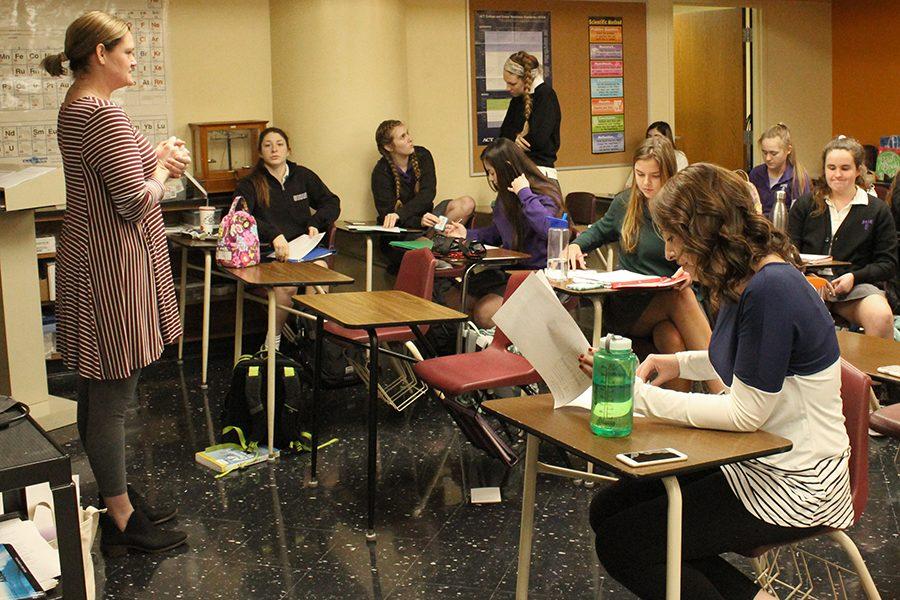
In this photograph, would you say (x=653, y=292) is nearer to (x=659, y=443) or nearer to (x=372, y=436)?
(x=372, y=436)

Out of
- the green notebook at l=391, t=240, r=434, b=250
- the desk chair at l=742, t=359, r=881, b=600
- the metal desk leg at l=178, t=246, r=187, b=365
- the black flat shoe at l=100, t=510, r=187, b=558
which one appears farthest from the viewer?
the metal desk leg at l=178, t=246, r=187, b=365

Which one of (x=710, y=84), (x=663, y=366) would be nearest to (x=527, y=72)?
(x=710, y=84)

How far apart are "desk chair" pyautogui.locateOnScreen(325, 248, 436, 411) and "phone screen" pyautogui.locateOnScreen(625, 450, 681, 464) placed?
2159mm

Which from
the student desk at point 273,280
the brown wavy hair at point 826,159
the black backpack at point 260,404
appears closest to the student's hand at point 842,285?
the brown wavy hair at point 826,159

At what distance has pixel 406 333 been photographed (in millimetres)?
4438

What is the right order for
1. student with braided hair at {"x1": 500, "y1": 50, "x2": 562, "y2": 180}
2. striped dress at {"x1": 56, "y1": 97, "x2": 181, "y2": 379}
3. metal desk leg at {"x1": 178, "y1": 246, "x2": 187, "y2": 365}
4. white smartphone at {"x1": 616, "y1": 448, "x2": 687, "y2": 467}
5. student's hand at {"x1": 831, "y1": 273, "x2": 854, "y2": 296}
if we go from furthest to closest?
student with braided hair at {"x1": 500, "y1": 50, "x2": 562, "y2": 180}, metal desk leg at {"x1": 178, "y1": 246, "x2": 187, "y2": 365}, student's hand at {"x1": 831, "y1": 273, "x2": 854, "y2": 296}, striped dress at {"x1": 56, "y1": 97, "x2": 181, "y2": 379}, white smartphone at {"x1": 616, "y1": 448, "x2": 687, "y2": 467}

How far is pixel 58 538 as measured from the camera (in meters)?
1.70

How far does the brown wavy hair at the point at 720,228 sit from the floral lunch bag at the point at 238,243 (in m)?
2.97

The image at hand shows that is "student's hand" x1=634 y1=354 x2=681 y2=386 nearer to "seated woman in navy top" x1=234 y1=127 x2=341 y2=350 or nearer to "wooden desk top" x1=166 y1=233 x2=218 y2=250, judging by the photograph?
"wooden desk top" x1=166 y1=233 x2=218 y2=250

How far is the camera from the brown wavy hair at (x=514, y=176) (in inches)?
207

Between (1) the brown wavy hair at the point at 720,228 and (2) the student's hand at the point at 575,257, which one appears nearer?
(1) the brown wavy hair at the point at 720,228

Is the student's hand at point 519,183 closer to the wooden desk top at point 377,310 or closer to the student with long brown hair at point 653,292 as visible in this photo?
the student with long brown hair at point 653,292

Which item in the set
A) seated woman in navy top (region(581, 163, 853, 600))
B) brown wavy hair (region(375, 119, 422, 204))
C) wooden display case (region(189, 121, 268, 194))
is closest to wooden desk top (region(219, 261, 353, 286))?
wooden display case (region(189, 121, 268, 194))

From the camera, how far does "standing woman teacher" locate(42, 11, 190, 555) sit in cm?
308
